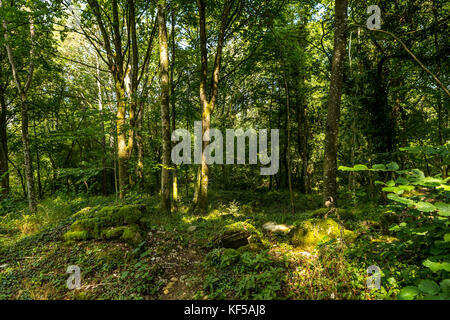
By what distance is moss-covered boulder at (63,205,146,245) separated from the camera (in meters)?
4.80

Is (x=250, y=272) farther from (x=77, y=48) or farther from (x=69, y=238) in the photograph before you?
(x=77, y=48)

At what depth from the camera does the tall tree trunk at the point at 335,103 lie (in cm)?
500

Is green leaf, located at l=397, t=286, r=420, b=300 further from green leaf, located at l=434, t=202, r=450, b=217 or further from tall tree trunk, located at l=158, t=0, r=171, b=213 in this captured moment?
tall tree trunk, located at l=158, t=0, r=171, b=213

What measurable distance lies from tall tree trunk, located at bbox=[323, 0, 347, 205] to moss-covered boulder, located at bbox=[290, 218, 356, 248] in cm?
101

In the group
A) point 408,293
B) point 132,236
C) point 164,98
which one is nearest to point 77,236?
point 132,236

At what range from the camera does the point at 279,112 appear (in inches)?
599

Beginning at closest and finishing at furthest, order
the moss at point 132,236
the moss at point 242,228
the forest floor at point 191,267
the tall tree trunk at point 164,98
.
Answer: the forest floor at point 191,267 < the moss at point 242,228 < the moss at point 132,236 < the tall tree trunk at point 164,98

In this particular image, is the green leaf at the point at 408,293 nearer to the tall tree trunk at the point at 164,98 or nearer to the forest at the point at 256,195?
the forest at the point at 256,195

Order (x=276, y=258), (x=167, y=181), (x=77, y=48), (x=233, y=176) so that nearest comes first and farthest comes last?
(x=276, y=258) < (x=167, y=181) < (x=77, y=48) < (x=233, y=176)

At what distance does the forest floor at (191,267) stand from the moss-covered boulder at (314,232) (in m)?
0.23

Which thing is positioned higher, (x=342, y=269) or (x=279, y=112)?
(x=279, y=112)

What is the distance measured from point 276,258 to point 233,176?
53.5 feet

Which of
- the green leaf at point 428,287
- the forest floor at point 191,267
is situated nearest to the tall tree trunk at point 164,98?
the forest floor at point 191,267
